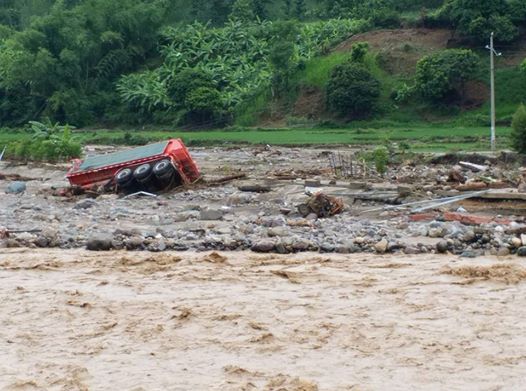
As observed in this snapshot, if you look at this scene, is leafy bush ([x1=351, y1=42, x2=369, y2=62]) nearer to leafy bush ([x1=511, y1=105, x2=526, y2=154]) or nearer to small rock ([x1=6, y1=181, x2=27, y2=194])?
leafy bush ([x1=511, y1=105, x2=526, y2=154])

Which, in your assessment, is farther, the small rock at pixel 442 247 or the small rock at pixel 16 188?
the small rock at pixel 16 188

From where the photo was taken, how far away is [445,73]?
2186 inches

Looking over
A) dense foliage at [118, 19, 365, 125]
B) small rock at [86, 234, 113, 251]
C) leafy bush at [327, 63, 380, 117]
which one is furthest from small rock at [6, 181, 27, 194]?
dense foliage at [118, 19, 365, 125]

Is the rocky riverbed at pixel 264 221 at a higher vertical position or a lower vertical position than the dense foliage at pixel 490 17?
lower

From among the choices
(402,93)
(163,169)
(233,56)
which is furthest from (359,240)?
(233,56)

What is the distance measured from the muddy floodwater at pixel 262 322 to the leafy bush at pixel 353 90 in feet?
134

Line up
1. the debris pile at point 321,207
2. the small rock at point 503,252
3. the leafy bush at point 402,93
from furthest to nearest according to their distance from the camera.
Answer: the leafy bush at point 402,93 < the debris pile at point 321,207 < the small rock at point 503,252

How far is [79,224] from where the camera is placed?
67.9 feet

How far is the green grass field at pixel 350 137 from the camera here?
4232 cm

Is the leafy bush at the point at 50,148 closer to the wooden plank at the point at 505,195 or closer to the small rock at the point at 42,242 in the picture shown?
the small rock at the point at 42,242

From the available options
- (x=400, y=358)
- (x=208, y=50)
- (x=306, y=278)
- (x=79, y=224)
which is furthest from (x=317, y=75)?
(x=400, y=358)

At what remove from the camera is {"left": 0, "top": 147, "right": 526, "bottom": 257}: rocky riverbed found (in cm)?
1708

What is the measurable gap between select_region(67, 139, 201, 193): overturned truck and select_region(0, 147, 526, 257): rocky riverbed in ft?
1.59

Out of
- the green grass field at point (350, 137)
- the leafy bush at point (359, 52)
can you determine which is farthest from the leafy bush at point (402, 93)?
the green grass field at point (350, 137)
